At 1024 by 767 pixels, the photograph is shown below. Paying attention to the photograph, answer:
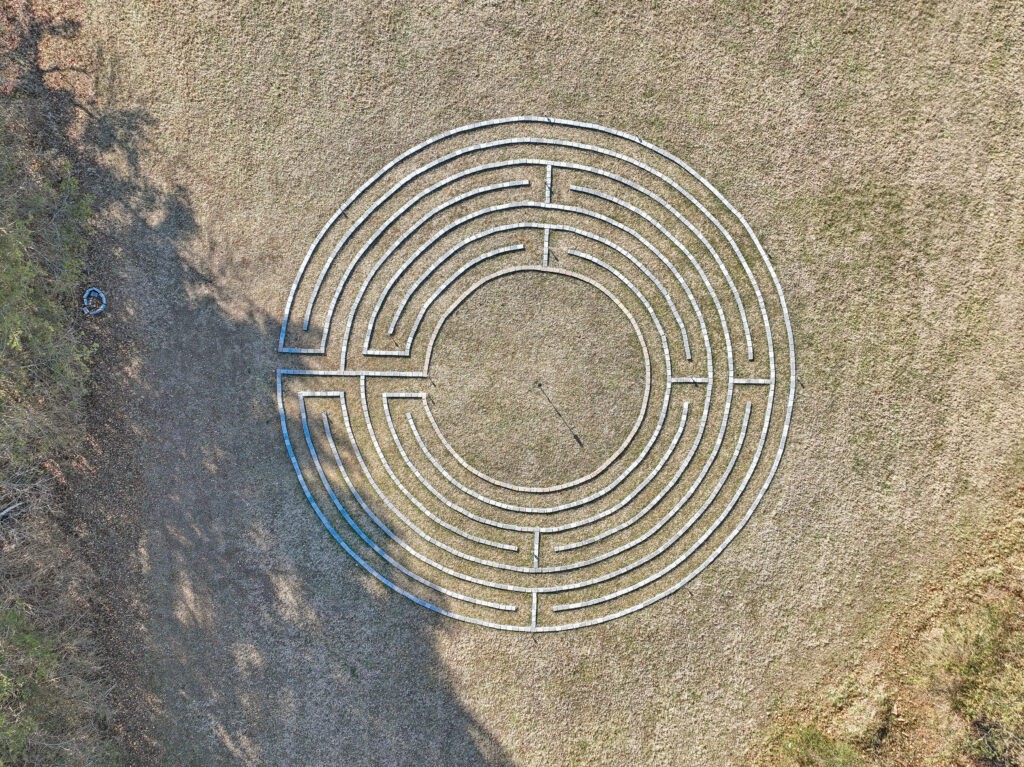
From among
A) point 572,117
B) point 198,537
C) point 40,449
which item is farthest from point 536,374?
point 40,449

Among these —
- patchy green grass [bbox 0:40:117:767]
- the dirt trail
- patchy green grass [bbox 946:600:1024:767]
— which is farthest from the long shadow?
patchy green grass [bbox 946:600:1024:767]

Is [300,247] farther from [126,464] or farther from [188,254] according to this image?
[126,464]

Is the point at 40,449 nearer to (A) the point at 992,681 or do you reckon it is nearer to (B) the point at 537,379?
(B) the point at 537,379

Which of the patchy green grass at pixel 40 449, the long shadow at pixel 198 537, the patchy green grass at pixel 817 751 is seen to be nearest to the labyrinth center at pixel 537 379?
the long shadow at pixel 198 537

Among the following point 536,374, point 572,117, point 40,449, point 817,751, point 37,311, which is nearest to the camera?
point 37,311

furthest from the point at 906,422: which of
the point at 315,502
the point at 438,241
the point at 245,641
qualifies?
the point at 245,641

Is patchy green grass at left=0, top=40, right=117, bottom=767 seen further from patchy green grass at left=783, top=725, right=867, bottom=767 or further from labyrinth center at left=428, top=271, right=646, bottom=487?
patchy green grass at left=783, top=725, right=867, bottom=767
